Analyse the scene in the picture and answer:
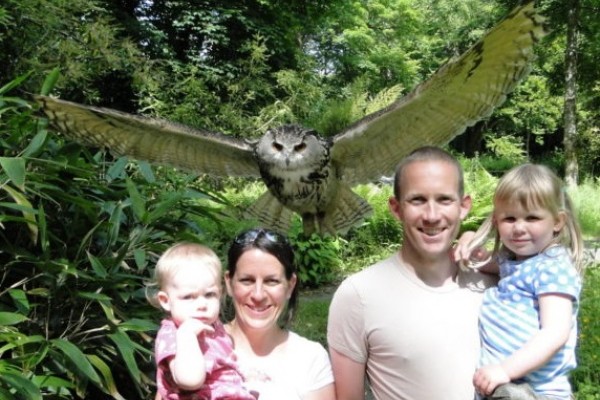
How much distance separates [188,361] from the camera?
4.71ft

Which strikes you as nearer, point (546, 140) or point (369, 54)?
point (369, 54)

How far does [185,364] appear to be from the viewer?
1429 mm

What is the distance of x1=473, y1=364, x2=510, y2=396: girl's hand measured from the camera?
150 centimetres

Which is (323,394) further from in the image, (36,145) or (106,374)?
(36,145)

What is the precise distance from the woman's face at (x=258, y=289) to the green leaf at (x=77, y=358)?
113 centimetres

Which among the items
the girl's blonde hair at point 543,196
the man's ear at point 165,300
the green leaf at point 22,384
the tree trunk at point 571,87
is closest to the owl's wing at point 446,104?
the girl's blonde hair at point 543,196

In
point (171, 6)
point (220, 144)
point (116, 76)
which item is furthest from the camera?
point (171, 6)

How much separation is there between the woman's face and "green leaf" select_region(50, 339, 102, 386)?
44.5 inches

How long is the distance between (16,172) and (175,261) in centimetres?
143

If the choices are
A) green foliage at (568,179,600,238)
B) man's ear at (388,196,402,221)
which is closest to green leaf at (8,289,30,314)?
man's ear at (388,196,402,221)

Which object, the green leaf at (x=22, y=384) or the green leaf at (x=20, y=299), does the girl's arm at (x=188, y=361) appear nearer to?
the green leaf at (x=22, y=384)

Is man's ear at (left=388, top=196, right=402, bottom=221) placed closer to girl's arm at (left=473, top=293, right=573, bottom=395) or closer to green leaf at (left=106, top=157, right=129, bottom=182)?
girl's arm at (left=473, top=293, right=573, bottom=395)

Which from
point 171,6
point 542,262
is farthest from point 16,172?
point 171,6

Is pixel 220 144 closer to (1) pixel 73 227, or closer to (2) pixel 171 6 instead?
(1) pixel 73 227
